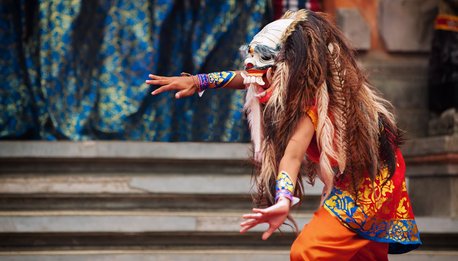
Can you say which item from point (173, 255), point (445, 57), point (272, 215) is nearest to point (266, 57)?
point (272, 215)

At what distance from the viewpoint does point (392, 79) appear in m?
8.05

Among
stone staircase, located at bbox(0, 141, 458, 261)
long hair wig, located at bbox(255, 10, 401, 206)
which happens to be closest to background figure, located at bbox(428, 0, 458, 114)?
stone staircase, located at bbox(0, 141, 458, 261)

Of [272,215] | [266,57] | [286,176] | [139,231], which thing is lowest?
[139,231]

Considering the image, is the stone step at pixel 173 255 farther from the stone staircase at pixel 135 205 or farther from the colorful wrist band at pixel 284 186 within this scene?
the colorful wrist band at pixel 284 186

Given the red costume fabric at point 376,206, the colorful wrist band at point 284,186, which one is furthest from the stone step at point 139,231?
the colorful wrist band at point 284,186

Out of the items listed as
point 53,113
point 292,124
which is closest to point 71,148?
point 53,113

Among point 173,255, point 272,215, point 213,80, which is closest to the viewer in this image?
point 272,215

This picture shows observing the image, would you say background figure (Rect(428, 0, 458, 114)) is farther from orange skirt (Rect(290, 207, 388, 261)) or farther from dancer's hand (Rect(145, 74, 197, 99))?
dancer's hand (Rect(145, 74, 197, 99))

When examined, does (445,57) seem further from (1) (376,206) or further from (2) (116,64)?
(1) (376,206)

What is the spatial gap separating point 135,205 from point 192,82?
8.10 ft

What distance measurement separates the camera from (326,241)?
444 cm

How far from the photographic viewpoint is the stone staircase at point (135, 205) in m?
6.56

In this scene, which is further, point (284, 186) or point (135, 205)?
point (135, 205)

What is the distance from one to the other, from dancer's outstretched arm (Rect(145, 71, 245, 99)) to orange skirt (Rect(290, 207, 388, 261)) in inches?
30.1
